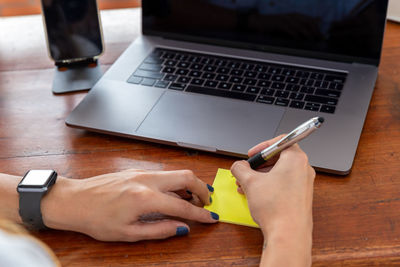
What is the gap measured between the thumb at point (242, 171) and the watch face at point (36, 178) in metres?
0.29

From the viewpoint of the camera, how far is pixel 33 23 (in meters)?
1.30

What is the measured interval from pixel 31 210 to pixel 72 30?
477mm

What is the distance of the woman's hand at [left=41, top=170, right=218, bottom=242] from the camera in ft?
2.26

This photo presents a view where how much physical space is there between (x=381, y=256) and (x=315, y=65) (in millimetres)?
475

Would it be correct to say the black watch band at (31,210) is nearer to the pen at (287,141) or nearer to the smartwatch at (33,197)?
the smartwatch at (33,197)

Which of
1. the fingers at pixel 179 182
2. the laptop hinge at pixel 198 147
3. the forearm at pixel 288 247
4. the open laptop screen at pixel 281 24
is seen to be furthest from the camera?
the open laptop screen at pixel 281 24

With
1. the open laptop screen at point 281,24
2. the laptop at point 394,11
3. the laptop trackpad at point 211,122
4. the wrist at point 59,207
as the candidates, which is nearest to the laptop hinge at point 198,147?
the laptop trackpad at point 211,122

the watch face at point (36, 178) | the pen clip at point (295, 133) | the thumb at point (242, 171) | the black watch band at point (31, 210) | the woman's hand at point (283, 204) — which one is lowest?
the black watch band at point (31, 210)

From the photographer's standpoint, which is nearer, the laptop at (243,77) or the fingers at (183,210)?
the fingers at (183,210)

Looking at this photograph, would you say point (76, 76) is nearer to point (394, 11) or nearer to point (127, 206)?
point (127, 206)

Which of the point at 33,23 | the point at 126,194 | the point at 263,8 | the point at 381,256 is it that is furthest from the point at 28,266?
the point at 33,23

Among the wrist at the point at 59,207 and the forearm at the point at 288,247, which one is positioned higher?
the forearm at the point at 288,247

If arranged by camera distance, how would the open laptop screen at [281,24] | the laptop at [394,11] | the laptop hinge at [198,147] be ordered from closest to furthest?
the laptop hinge at [198,147] < the open laptop screen at [281,24] < the laptop at [394,11]

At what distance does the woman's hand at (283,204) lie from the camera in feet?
2.08
